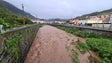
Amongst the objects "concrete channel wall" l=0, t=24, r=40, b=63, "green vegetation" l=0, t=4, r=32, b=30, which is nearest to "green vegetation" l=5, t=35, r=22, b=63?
"concrete channel wall" l=0, t=24, r=40, b=63

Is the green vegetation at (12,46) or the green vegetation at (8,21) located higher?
the green vegetation at (8,21)

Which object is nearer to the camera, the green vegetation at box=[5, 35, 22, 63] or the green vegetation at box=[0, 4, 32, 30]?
the green vegetation at box=[5, 35, 22, 63]

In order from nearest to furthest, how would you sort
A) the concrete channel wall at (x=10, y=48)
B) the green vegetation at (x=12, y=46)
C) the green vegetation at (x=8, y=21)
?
1. the concrete channel wall at (x=10, y=48)
2. the green vegetation at (x=12, y=46)
3. the green vegetation at (x=8, y=21)

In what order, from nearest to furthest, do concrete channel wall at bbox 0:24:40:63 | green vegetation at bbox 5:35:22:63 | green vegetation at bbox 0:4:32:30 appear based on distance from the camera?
concrete channel wall at bbox 0:24:40:63, green vegetation at bbox 5:35:22:63, green vegetation at bbox 0:4:32:30

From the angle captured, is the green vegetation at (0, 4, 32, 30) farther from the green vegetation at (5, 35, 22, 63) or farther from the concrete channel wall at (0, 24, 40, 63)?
the green vegetation at (5, 35, 22, 63)

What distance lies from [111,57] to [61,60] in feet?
15.6

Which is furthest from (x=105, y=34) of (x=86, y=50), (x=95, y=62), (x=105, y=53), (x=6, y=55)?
(x=6, y=55)

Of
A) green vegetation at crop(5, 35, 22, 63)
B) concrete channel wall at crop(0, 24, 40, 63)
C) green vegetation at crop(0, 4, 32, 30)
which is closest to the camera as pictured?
concrete channel wall at crop(0, 24, 40, 63)

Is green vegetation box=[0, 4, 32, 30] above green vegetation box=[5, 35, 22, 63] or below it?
above

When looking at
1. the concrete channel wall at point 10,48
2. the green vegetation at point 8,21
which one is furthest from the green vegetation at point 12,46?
the green vegetation at point 8,21

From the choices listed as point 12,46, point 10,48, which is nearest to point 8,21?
point 12,46

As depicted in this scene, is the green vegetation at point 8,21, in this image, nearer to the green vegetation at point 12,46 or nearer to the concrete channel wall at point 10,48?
the concrete channel wall at point 10,48

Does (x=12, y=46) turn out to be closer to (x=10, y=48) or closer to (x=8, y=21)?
(x=10, y=48)

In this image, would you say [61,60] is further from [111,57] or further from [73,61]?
[111,57]
